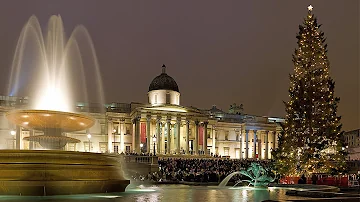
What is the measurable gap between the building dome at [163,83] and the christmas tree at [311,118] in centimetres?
4476

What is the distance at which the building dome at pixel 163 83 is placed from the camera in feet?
229

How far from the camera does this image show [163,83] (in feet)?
229

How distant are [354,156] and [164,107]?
3734 cm

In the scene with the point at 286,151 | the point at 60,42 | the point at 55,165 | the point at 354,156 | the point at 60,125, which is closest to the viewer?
the point at 55,165

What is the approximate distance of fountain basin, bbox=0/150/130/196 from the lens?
11430 millimetres

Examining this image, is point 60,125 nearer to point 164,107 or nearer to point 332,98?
point 332,98

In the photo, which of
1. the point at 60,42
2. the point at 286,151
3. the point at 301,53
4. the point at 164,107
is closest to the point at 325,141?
the point at 286,151

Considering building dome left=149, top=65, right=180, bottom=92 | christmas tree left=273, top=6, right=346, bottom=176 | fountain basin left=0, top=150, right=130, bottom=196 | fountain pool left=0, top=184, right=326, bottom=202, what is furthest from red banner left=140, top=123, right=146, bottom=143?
fountain basin left=0, top=150, right=130, bottom=196

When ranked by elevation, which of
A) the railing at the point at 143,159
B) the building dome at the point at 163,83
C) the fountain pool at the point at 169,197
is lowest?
the railing at the point at 143,159

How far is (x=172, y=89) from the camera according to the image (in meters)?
70.0

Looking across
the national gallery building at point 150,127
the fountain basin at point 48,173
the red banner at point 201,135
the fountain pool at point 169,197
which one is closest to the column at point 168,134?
the national gallery building at point 150,127

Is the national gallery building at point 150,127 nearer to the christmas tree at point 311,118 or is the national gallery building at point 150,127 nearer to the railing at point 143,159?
the railing at point 143,159

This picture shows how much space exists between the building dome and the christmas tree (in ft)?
147

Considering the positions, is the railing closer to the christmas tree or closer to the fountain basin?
the christmas tree
